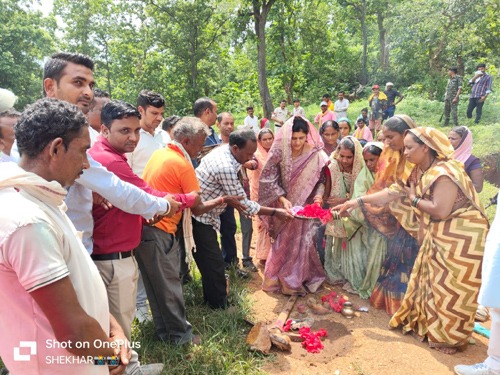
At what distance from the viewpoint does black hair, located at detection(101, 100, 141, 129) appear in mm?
2465

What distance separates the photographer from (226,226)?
16.3ft

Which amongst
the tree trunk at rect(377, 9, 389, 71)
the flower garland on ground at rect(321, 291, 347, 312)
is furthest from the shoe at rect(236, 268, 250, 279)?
the tree trunk at rect(377, 9, 389, 71)

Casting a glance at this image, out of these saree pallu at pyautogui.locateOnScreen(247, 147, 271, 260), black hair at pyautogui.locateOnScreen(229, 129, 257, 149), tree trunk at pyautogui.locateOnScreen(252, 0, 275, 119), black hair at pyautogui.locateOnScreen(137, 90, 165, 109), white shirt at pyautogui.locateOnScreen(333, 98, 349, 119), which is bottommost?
saree pallu at pyautogui.locateOnScreen(247, 147, 271, 260)

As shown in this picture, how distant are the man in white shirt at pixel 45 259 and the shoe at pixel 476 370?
9.45 ft

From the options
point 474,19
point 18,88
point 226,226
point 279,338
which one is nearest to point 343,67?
point 474,19

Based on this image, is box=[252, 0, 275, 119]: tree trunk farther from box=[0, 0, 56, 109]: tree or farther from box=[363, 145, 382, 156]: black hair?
box=[0, 0, 56, 109]: tree

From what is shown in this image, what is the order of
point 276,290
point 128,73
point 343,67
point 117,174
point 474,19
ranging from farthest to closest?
1. point 343,67
2. point 128,73
3. point 474,19
4. point 276,290
5. point 117,174

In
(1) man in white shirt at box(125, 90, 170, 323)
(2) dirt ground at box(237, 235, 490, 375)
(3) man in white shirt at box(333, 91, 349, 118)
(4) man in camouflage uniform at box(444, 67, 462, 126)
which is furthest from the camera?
(3) man in white shirt at box(333, 91, 349, 118)

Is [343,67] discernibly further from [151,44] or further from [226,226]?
[226,226]

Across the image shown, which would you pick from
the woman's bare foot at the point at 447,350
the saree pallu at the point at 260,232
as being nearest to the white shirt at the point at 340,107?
the saree pallu at the point at 260,232

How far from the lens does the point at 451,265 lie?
3.30m

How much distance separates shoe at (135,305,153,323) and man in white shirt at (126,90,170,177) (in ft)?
4.89

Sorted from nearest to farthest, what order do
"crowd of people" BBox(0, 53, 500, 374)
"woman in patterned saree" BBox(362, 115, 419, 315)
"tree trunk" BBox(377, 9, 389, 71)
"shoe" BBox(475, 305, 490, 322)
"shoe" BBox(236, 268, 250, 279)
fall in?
"crowd of people" BBox(0, 53, 500, 374)
"shoe" BBox(475, 305, 490, 322)
"woman in patterned saree" BBox(362, 115, 419, 315)
"shoe" BBox(236, 268, 250, 279)
"tree trunk" BBox(377, 9, 389, 71)

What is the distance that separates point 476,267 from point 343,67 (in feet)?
→ 75.3
